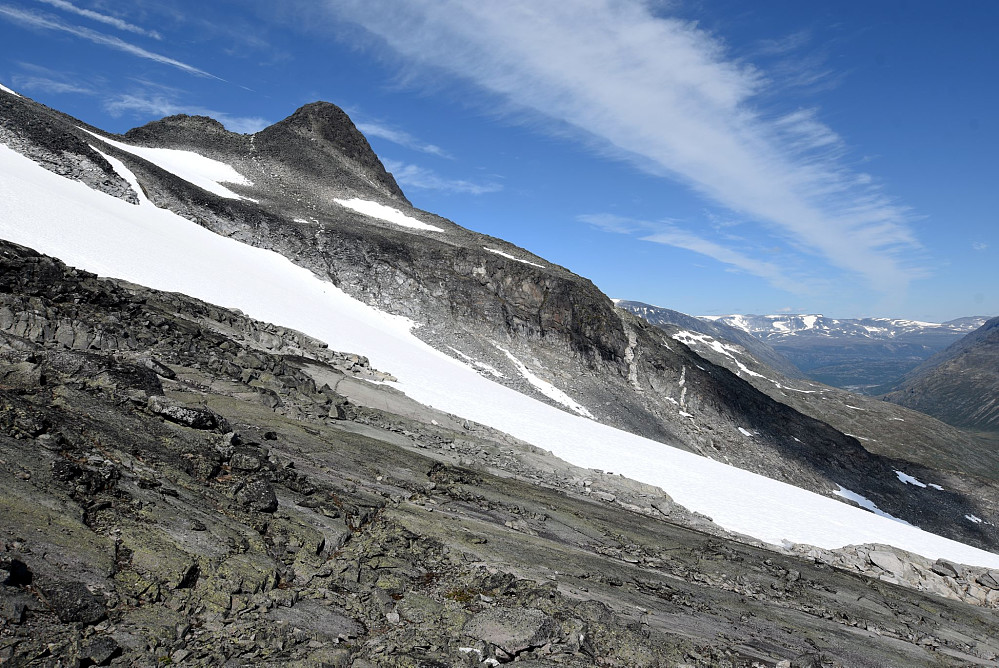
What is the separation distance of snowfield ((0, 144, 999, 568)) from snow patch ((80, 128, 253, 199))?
1894cm

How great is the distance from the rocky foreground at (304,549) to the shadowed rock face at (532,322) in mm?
31923

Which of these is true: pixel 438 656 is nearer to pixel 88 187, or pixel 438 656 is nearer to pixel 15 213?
pixel 15 213

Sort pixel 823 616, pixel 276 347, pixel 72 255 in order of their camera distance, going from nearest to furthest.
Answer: pixel 823 616
pixel 276 347
pixel 72 255

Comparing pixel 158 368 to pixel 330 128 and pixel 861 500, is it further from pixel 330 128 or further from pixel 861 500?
pixel 330 128

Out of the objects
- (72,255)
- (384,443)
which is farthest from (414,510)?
(72,255)

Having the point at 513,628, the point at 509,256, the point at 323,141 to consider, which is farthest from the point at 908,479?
the point at 323,141

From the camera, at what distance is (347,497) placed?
432 inches

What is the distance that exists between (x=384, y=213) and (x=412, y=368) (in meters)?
43.6

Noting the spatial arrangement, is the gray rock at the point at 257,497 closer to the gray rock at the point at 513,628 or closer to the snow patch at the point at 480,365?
the gray rock at the point at 513,628

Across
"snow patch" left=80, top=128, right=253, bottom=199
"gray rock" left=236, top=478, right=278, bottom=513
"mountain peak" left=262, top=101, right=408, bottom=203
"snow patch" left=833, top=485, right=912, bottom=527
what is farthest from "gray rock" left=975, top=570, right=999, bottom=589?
"mountain peak" left=262, top=101, right=408, bottom=203

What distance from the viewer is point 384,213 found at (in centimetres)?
7000

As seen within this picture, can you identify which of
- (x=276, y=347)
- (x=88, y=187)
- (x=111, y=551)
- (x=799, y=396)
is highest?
(x=799, y=396)

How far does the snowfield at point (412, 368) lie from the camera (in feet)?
80.6

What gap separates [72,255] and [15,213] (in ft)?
19.1
